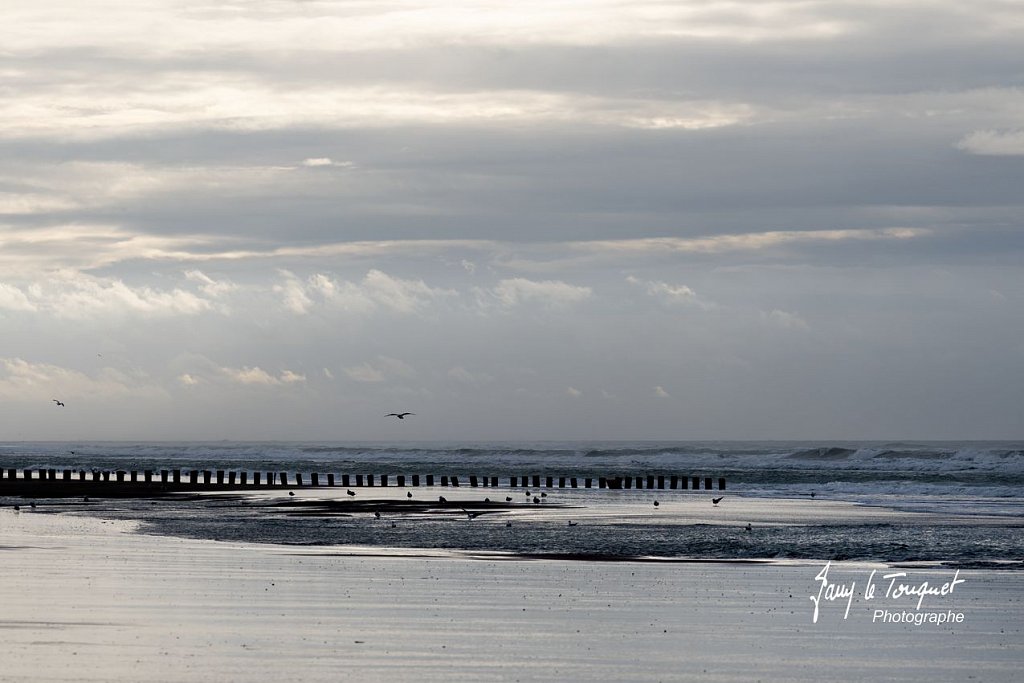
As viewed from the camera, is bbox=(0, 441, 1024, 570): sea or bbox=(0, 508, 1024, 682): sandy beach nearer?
bbox=(0, 508, 1024, 682): sandy beach

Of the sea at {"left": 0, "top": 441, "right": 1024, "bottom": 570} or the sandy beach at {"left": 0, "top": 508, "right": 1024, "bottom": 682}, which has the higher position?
the sandy beach at {"left": 0, "top": 508, "right": 1024, "bottom": 682}

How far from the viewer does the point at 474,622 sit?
1728 cm

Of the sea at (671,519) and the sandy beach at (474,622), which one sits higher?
the sandy beach at (474,622)

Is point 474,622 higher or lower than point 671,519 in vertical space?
higher

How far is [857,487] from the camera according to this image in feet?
206

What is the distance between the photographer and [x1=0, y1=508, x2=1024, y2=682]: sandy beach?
14219 millimetres

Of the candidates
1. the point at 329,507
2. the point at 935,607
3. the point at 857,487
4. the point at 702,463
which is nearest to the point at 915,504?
the point at 857,487

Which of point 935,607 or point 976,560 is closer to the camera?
point 935,607

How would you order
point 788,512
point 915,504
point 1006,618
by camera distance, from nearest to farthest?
point 1006,618, point 788,512, point 915,504

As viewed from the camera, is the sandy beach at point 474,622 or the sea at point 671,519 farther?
the sea at point 671,519

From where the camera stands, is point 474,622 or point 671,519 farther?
point 671,519

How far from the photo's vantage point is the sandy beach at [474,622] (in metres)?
14.2

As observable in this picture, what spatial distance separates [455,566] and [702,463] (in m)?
85.8

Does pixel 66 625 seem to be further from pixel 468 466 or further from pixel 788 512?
pixel 468 466
